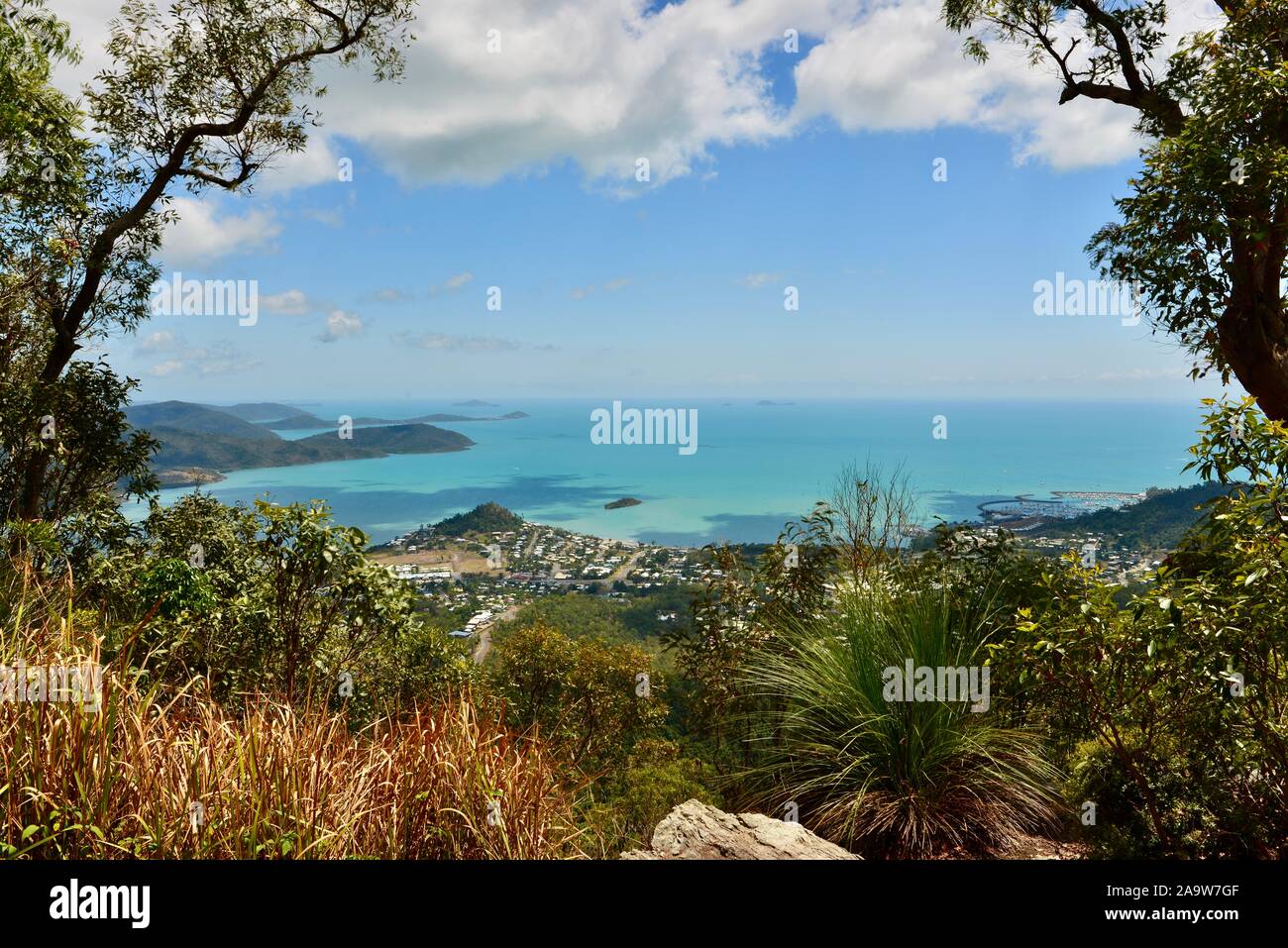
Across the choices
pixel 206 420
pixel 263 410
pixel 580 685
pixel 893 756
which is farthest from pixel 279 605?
pixel 263 410

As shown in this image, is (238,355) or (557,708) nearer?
(557,708)

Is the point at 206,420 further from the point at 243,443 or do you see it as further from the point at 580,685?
the point at 580,685

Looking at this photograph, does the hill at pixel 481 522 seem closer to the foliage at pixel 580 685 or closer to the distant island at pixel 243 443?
the distant island at pixel 243 443

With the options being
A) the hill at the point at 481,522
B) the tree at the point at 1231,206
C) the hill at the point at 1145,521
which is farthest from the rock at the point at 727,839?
the hill at the point at 481,522

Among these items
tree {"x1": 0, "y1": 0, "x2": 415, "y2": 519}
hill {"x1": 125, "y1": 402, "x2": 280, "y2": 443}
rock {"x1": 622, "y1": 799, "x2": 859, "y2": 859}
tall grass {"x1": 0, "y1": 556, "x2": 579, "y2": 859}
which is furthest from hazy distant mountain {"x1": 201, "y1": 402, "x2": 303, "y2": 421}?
rock {"x1": 622, "y1": 799, "x2": 859, "y2": 859}

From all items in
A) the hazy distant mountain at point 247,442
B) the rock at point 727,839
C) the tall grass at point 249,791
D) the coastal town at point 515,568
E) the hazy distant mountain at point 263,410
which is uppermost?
the hazy distant mountain at point 263,410
